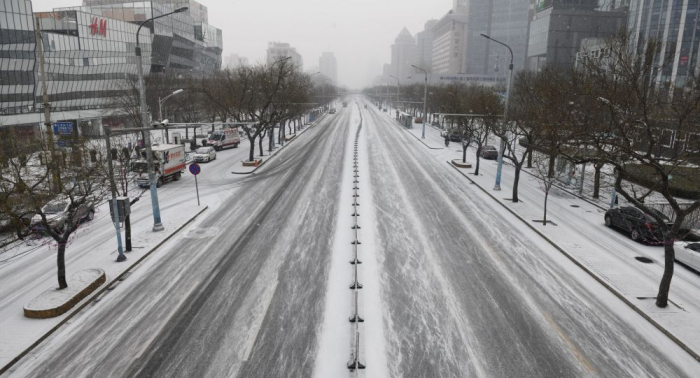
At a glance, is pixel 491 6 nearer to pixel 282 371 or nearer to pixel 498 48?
pixel 498 48

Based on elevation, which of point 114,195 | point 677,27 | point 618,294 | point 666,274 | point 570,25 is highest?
point 570,25

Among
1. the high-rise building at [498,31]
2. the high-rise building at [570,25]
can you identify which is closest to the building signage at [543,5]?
the high-rise building at [570,25]

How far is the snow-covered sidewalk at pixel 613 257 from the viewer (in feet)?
40.0

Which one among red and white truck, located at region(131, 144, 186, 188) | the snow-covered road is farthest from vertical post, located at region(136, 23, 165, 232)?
red and white truck, located at region(131, 144, 186, 188)

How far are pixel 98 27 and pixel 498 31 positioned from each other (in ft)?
586

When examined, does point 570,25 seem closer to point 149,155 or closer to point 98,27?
Result: point 98,27

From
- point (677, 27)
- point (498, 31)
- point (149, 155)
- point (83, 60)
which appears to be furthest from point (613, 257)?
point (498, 31)

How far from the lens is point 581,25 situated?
101250 millimetres

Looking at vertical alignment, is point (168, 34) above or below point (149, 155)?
above

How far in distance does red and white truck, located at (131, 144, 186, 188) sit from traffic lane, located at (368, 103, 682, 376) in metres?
17.0

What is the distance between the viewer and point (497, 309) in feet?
41.7

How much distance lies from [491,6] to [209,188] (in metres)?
201

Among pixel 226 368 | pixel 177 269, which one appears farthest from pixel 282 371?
pixel 177 269

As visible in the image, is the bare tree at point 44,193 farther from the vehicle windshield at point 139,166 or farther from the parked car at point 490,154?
the parked car at point 490,154
